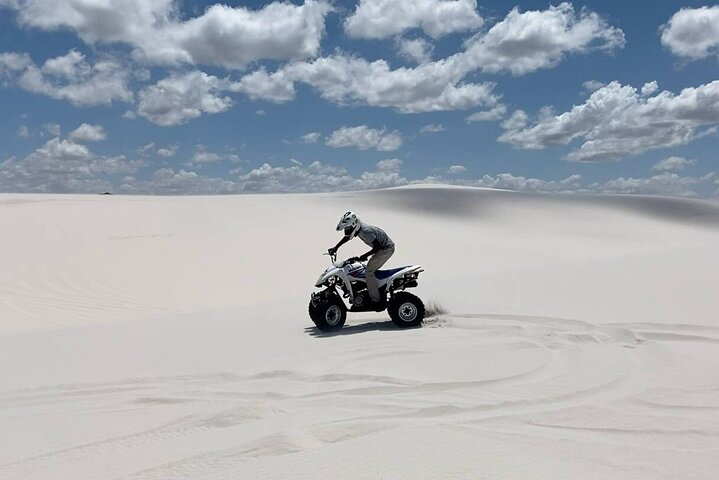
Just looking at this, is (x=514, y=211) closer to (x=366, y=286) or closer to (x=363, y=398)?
(x=366, y=286)

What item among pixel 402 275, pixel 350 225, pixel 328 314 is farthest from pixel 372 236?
pixel 328 314

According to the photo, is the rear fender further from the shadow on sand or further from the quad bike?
the shadow on sand

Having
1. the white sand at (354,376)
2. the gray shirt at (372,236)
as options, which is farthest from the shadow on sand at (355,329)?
the gray shirt at (372,236)

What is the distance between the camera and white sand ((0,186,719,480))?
381 cm

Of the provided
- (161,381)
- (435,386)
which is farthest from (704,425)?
(161,381)

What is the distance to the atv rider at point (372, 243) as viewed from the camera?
8.43 m

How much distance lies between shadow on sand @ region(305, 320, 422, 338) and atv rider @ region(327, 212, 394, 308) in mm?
375

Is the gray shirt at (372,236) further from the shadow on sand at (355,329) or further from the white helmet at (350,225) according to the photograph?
the shadow on sand at (355,329)

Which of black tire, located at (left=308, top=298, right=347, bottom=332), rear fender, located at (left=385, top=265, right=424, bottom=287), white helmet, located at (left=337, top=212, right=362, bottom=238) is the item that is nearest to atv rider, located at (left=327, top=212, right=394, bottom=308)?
white helmet, located at (left=337, top=212, right=362, bottom=238)

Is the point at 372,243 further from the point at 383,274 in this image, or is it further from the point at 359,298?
the point at 359,298

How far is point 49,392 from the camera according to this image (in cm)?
588

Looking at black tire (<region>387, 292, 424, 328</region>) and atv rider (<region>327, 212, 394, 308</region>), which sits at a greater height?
atv rider (<region>327, 212, 394, 308</region>)

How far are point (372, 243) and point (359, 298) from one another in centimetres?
89

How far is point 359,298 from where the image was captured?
887cm
